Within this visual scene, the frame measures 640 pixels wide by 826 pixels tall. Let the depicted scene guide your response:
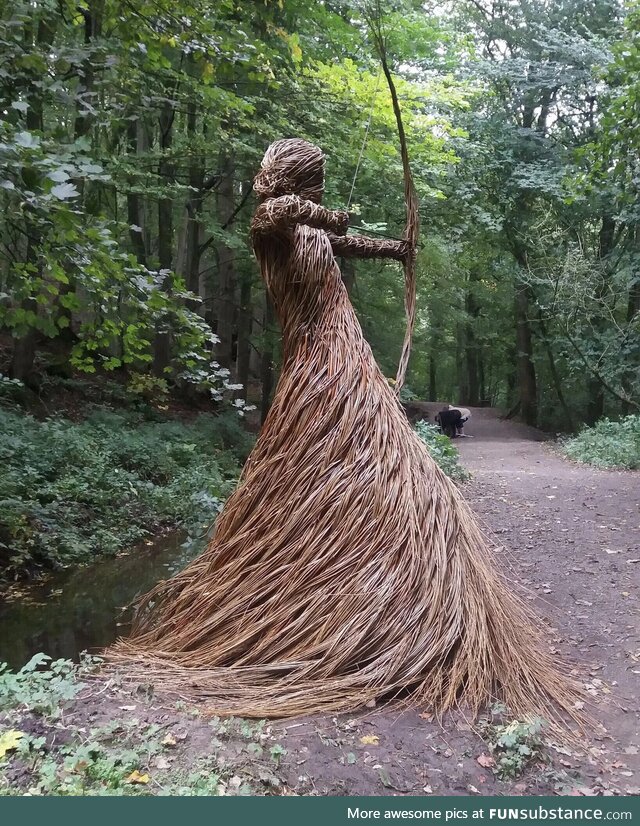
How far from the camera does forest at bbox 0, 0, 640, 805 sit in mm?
2262

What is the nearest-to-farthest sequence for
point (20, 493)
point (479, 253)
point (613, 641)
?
point (613, 641) < point (20, 493) < point (479, 253)

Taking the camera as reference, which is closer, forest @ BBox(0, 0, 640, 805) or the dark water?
forest @ BBox(0, 0, 640, 805)

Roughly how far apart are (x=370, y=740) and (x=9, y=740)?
119 cm

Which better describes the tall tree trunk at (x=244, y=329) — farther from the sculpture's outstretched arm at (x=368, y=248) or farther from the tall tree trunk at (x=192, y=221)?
the sculpture's outstretched arm at (x=368, y=248)

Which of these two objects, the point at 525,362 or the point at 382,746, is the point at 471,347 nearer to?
the point at 525,362

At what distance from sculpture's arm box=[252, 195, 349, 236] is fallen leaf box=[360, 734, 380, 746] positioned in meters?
2.12

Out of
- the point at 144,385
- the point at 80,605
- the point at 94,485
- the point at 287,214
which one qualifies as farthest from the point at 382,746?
the point at 144,385

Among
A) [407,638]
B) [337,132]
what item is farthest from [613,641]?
[337,132]

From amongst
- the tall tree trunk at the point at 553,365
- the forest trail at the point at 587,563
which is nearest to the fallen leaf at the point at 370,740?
the forest trail at the point at 587,563

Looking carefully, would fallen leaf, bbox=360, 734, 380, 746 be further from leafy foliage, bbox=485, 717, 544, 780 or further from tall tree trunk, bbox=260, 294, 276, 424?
tall tree trunk, bbox=260, 294, 276, 424

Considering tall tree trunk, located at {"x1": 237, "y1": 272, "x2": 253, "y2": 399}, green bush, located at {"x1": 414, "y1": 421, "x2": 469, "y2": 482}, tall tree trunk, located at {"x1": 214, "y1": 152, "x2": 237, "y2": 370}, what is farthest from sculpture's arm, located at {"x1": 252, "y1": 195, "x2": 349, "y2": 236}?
tall tree trunk, located at {"x1": 237, "y1": 272, "x2": 253, "y2": 399}

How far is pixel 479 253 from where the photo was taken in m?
17.9
